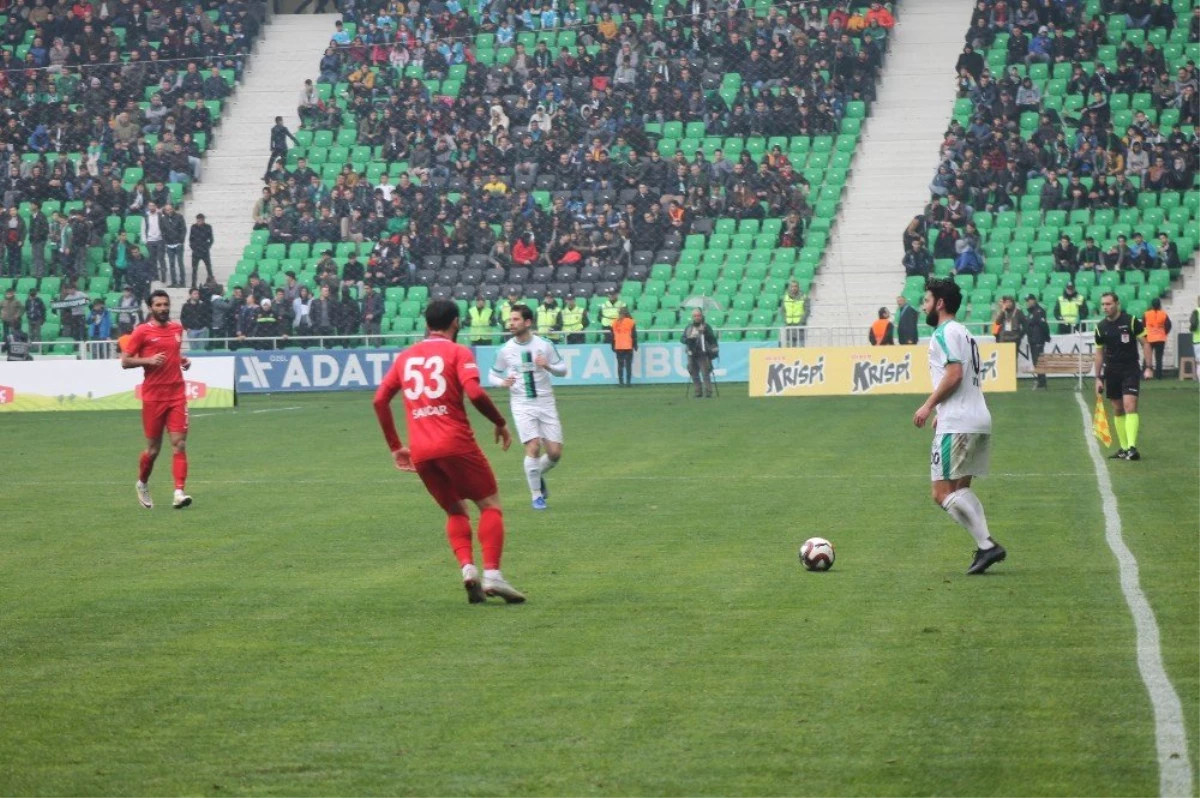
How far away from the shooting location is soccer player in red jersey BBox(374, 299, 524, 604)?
9.91m

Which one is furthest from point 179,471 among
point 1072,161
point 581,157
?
point 1072,161

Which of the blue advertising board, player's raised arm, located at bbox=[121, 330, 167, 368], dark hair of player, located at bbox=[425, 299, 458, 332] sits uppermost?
dark hair of player, located at bbox=[425, 299, 458, 332]

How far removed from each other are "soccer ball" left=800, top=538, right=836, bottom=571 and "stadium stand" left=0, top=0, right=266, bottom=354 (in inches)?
1311

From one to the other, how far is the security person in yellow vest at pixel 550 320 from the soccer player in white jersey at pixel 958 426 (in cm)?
2737

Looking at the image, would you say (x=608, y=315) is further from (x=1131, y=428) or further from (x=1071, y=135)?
(x=1131, y=428)

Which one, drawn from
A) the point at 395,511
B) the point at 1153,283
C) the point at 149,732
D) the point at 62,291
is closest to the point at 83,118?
the point at 62,291

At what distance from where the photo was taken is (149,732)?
6.89 meters

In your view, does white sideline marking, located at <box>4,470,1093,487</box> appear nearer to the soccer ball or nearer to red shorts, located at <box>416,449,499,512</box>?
the soccer ball

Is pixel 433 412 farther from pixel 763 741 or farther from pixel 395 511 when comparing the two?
pixel 395 511

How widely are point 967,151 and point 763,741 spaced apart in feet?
118

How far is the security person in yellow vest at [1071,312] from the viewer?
3662 centimetres

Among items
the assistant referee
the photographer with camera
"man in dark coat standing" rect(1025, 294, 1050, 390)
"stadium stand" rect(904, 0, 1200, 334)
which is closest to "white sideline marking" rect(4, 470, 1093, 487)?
the assistant referee

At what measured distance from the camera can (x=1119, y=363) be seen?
2000 centimetres

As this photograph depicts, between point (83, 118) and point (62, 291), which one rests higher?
point (83, 118)
